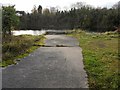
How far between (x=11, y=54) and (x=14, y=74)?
278cm

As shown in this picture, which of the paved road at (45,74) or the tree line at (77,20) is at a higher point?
the tree line at (77,20)

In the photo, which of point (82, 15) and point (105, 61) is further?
point (82, 15)

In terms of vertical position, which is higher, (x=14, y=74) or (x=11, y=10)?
(x=11, y=10)

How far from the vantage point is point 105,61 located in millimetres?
9102

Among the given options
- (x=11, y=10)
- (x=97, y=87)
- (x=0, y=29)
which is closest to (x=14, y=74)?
(x=97, y=87)

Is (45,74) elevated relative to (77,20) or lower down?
lower down

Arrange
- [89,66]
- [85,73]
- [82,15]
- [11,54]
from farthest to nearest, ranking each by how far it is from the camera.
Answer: [82,15]
[11,54]
[89,66]
[85,73]

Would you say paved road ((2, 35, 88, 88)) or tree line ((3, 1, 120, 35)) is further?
tree line ((3, 1, 120, 35))

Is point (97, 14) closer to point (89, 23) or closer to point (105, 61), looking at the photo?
point (89, 23)

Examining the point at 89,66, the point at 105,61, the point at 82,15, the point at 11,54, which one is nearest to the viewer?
the point at 89,66

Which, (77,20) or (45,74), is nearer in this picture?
(45,74)

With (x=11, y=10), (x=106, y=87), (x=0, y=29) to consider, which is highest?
(x=11, y=10)

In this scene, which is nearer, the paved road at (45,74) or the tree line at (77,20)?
the paved road at (45,74)

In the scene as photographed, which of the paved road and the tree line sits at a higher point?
the tree line
